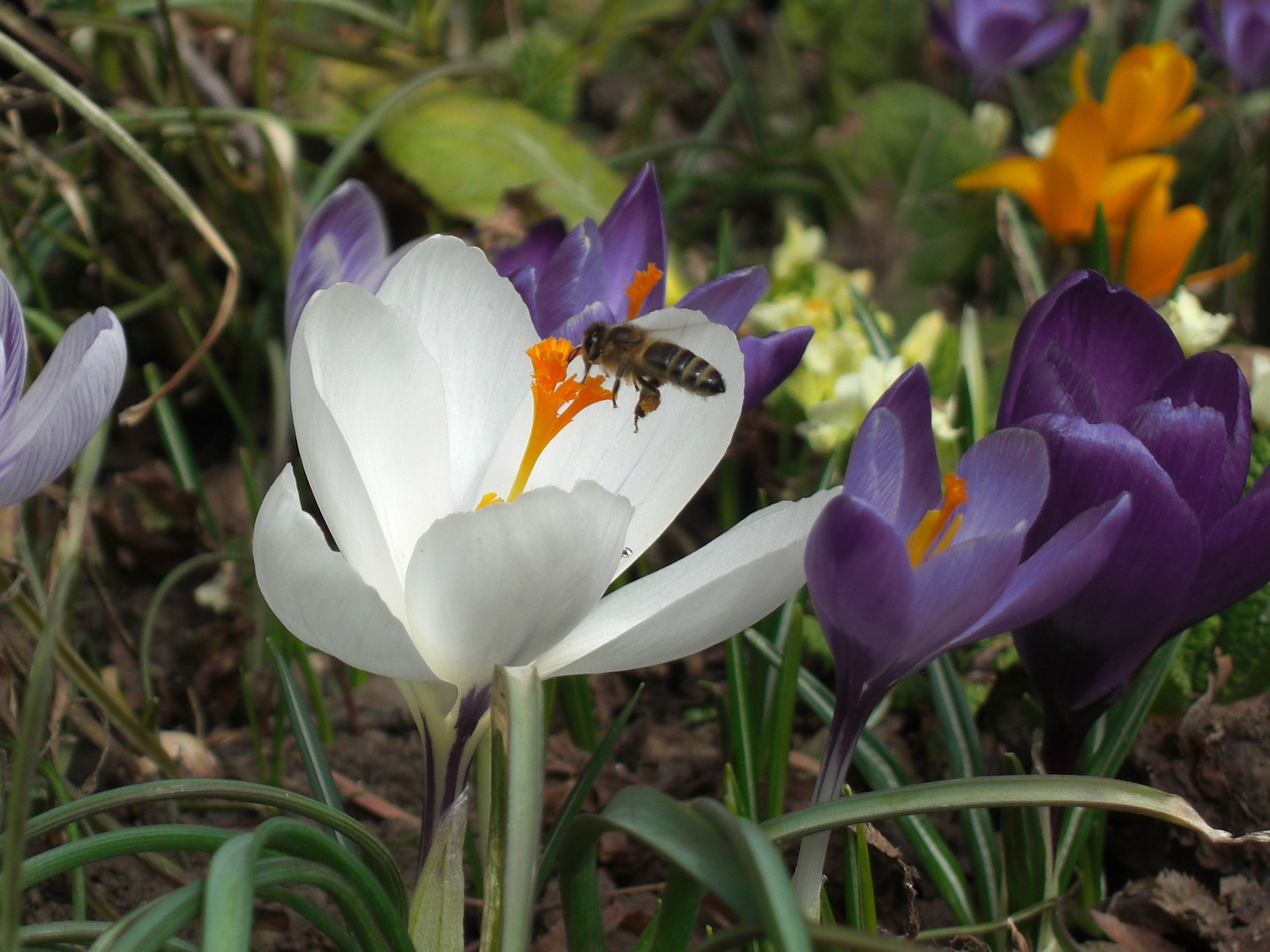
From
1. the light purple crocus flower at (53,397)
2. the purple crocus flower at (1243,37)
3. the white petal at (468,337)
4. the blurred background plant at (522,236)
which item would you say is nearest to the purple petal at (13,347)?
the light purple crocus flower at (53,397)

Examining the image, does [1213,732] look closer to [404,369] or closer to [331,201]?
[404,369]

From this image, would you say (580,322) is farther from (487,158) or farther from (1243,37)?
(1243,37)

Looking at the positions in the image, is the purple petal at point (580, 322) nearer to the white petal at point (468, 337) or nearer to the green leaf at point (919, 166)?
the white petal at point (468, 337)

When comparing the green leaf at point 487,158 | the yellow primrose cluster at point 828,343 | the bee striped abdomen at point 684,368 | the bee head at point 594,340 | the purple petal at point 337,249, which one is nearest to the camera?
the bee striped abdomen at point 684,368

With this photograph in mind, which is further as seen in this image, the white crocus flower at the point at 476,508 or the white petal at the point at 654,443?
the white petal at the point at 654,443

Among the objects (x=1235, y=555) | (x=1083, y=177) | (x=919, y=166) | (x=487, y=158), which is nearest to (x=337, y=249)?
(x=1235, y=555)

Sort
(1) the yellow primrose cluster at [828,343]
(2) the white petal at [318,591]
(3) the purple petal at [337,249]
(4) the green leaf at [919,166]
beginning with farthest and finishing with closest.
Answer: (4) the green leaf at [919,166], (1) the yellow primrose cluster at [828,343], (3) the purple petal at [337,249], (2) the white petal at [318,591]

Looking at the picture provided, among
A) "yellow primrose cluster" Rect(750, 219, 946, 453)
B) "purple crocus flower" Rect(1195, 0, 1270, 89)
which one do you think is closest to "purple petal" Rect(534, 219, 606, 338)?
"yellow primrose cluster" Rect(750, 219, 946, 453)

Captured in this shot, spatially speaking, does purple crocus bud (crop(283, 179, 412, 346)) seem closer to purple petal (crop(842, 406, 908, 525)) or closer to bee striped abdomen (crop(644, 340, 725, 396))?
bee striped abdomen (crop(644, 340, 725, 396))
